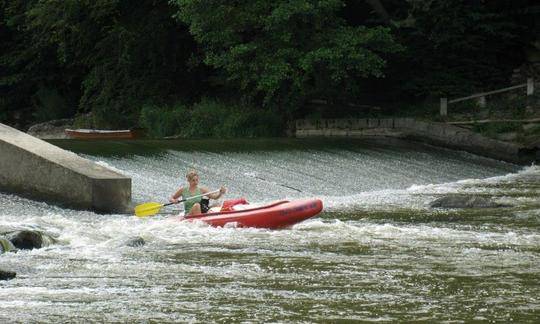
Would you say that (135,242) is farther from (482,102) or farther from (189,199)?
(482,102)

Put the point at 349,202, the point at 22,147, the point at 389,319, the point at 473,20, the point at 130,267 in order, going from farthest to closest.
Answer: the point at 473,20 < the point at 349,202 < the point at 22,147 < the point at 130,267 < the point at 389,319

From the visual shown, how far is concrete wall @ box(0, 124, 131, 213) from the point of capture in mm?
17938

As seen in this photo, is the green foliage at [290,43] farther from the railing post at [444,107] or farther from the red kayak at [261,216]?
the red kayak at [261,216]

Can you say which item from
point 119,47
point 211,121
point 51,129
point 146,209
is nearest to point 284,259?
point 146,209

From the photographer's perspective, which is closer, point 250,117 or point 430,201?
point 430,201

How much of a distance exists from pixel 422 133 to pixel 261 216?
683 inches

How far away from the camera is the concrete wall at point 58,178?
17.9m

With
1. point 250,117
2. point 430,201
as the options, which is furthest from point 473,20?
point 430,201

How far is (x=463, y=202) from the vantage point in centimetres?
1975

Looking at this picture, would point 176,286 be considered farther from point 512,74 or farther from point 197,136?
point 512,74

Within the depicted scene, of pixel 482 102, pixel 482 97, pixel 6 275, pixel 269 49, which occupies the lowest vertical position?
pixel 6 275

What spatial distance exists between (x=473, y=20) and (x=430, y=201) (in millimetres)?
17091

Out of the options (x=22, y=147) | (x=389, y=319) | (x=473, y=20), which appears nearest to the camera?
(x=389, y=319)

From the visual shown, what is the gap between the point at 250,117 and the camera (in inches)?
1384
